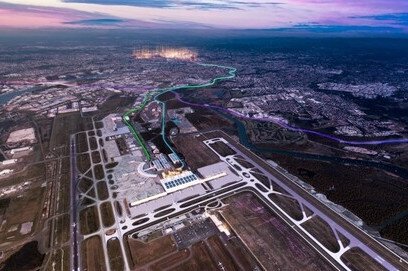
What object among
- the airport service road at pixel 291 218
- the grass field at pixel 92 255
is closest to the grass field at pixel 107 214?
the airport service road at pixel 291 218

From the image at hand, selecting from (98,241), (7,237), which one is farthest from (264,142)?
(7,237)

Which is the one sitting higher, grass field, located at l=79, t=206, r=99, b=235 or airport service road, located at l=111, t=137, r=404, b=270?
airport service road, located at l=111, t=137, r=404, b=270

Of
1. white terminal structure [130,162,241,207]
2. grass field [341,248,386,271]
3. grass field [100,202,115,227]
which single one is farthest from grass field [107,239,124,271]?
grass field [341,248,386,271]

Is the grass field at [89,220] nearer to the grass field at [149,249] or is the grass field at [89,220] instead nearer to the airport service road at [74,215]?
the airport service road at [74,215]

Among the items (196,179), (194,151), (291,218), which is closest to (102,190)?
(196,179)

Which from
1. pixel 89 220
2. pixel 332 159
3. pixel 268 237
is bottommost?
pixel 89 220

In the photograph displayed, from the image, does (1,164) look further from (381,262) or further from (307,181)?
(381,262)

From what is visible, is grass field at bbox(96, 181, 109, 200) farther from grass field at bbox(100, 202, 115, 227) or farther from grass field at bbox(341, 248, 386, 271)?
grass field at bbox(341, 248, 386, 271)

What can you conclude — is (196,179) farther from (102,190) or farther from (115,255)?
(115,255)
